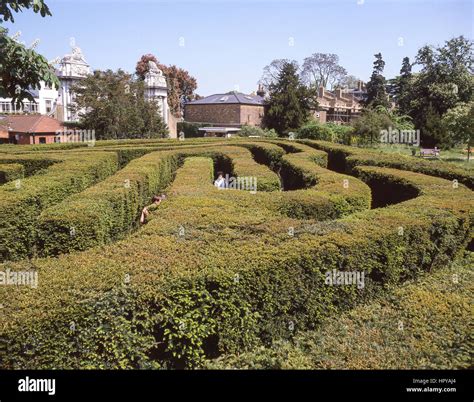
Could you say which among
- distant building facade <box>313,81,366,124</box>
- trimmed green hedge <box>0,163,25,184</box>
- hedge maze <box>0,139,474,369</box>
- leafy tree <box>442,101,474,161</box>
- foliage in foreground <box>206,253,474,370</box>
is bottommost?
foliage in foreground <box>206,253,474,370</box>

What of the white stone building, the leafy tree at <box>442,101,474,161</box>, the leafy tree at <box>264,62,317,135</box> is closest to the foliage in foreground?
the leafy tree at <box>442,101,474,161</box>

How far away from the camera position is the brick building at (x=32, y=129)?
122 ft

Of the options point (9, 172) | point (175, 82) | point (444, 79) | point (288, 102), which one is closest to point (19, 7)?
point (9, 172)

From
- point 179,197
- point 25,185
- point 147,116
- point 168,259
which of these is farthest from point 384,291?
point 147,116

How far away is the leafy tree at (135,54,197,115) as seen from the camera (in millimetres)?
61016

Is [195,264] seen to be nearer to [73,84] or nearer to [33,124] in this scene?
[73,84]

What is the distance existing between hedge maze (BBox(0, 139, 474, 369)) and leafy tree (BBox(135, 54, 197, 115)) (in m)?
51.4

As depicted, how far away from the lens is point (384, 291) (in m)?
6.42

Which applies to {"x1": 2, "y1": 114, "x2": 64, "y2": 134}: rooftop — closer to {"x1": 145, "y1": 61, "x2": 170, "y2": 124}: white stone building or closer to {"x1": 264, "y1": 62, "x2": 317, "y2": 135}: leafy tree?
{"x1": 145, "y1": 61, "x2": 170, "y2": 124}: white stone building

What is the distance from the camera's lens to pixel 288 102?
1930 inches

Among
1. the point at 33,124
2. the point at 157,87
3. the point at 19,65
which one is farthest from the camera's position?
the point at 157,87

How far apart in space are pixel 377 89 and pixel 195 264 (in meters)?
59.5

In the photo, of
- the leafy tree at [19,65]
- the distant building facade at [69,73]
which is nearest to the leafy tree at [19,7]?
the leafy tree at [19,65]
